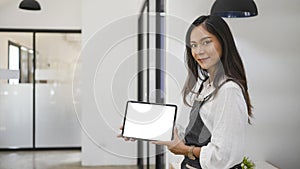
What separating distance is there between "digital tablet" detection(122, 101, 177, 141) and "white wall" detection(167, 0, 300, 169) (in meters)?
1.45

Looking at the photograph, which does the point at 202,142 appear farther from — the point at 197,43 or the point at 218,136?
the point at 197,43

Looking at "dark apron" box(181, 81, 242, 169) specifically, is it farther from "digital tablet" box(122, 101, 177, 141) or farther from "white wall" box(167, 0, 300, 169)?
"white wall" box(167, 0, 300, 169)

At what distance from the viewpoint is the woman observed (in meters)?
1.14

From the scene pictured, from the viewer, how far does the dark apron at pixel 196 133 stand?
3.94ft

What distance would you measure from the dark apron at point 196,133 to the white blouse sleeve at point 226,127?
3 centimetres

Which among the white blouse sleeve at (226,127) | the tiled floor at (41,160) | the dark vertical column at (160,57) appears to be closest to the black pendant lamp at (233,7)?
the dark vertical column at (160,57)

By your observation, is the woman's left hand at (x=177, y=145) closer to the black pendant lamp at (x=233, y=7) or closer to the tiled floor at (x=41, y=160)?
the black pendant lamp at (x=233, y=7)

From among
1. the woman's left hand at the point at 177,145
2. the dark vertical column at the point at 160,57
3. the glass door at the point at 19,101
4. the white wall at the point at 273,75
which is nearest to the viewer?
the woman's left hand at the point at 177,145

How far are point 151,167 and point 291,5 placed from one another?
181 centimetres

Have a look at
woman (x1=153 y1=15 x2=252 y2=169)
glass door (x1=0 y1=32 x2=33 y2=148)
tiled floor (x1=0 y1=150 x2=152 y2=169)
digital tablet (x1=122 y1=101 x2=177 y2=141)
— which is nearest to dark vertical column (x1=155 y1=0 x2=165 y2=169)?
digital tablet (x1=122 y1=101 x2=177 y2=141)

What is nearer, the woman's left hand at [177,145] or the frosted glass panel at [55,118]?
the woman's left hand at [177,145]

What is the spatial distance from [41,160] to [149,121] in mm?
4314

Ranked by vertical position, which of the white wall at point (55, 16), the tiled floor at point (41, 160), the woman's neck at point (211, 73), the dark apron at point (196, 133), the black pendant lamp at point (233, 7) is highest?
the white wall at point (55, 16)

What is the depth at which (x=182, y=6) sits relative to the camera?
245 cm
